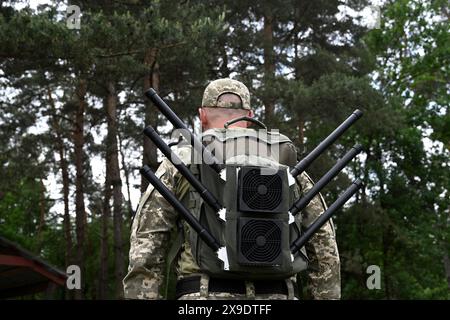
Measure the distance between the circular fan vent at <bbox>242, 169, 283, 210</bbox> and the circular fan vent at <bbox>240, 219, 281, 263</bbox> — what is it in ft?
0.26

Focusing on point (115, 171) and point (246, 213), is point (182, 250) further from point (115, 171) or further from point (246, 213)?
point (115, 171)

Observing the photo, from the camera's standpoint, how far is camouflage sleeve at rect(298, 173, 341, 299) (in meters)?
3.73

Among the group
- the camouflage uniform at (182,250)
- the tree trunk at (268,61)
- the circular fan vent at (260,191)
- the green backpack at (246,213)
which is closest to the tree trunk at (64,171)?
the tree trunk at (268,61)

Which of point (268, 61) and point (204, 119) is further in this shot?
point (268, 61)

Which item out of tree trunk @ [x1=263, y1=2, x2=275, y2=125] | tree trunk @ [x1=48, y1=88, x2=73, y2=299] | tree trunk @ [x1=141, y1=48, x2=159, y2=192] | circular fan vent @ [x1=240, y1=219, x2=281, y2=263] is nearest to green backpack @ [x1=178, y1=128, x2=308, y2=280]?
circular fan vent @ [x1=240, y1=219, x2=281, y2=263]

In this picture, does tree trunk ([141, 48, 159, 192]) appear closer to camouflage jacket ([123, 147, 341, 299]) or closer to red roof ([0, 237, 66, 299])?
red roof ([0, 237, 66, 299])

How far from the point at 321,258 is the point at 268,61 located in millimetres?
18413

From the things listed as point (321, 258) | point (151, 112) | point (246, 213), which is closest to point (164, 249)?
point (246, 213)

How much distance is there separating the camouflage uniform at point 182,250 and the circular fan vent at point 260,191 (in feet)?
1.27

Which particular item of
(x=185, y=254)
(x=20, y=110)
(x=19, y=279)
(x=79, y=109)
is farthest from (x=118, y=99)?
(x=185, y=254)

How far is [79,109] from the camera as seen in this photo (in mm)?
22375

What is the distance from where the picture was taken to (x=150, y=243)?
3438mm

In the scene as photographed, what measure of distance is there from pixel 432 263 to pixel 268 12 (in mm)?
12439
